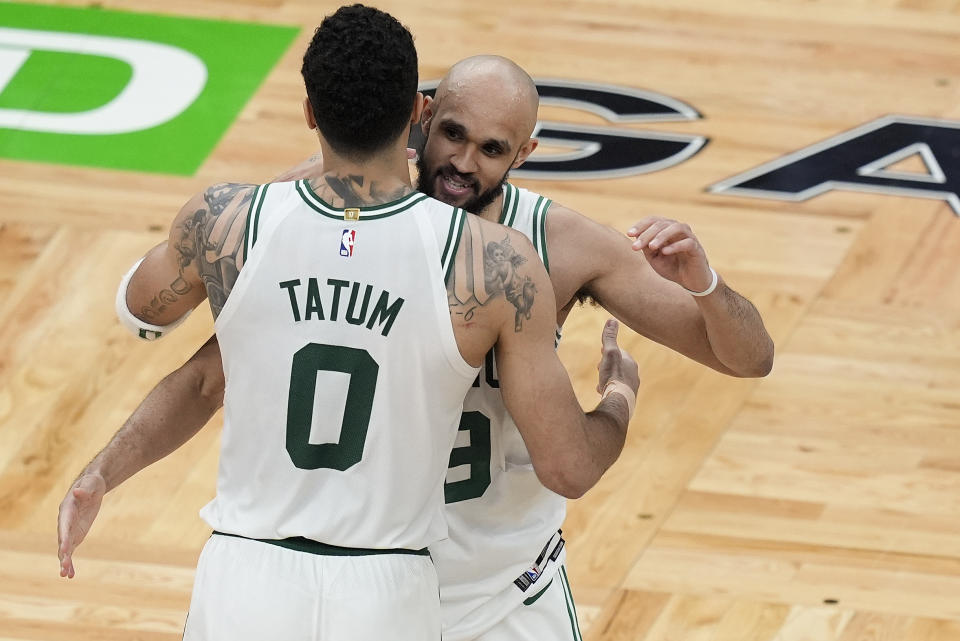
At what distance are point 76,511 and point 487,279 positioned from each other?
81 centimetres

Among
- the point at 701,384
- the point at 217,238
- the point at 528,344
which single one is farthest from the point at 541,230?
the point at 701,384

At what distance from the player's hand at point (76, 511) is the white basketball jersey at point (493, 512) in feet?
2.08

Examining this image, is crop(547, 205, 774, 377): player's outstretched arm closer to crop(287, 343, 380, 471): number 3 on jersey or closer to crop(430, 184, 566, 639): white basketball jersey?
crop(430, 184, 566, 639): white basketball jersey

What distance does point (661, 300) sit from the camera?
300 centimetres

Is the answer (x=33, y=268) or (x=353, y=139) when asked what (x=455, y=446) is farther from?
(x=33, y=268)

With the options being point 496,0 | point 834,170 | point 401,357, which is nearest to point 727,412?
point 834,170

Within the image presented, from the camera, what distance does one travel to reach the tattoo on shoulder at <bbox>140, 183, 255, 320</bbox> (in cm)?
255

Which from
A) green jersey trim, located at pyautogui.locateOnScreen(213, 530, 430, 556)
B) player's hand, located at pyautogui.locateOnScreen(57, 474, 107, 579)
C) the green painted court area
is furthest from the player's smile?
the green painted court area

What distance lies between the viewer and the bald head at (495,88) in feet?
9.48

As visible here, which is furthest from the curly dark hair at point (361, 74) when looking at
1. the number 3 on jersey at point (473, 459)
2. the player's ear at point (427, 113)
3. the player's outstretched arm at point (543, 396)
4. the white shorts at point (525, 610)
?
the white shorts at point (525, 610)

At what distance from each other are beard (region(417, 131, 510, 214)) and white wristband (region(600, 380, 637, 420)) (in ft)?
1.32

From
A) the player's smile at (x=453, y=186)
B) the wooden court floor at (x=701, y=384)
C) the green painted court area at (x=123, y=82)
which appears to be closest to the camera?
the player's smile at (x=453, y=186)

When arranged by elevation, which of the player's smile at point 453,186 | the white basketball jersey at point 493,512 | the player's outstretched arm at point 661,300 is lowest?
the white basketball jersey at point 493,512

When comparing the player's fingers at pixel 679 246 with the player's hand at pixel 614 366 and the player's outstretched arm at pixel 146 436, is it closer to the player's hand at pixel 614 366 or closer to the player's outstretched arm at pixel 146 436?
the player's hand at pixel 614 366
